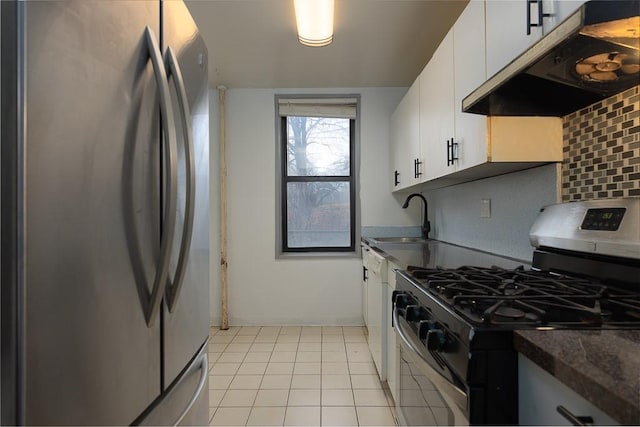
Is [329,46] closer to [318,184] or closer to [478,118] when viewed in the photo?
[318,184]

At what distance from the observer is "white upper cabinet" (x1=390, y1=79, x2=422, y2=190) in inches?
98.2

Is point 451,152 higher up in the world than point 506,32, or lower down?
lower down

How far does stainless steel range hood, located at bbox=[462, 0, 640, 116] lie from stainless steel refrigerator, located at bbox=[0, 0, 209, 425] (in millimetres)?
951

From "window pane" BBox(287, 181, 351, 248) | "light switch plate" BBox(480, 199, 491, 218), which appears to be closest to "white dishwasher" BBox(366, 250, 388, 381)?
"light switch plate" BBox(480, 199, 491, 218)

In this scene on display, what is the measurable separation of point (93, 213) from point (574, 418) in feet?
2.95

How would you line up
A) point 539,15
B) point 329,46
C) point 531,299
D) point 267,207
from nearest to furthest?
point 531,299, point 539,15, point 329,46, point 267,207

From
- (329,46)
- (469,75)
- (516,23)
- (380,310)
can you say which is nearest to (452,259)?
(380,310)

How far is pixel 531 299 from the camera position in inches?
37.5

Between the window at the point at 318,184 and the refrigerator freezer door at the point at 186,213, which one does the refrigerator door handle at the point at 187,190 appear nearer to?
the refrigerator freezer door at the point at 186,213

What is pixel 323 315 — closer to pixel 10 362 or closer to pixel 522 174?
pixel 522 174

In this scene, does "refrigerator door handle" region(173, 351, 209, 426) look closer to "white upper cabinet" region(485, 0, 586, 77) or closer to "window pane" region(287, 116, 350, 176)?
"white upper cabinet" region(485, 0, 586, 77)

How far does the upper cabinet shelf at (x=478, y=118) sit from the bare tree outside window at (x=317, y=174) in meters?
1.59

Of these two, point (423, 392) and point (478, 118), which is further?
point (478, 118)

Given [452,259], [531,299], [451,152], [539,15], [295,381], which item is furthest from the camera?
[295,381]
